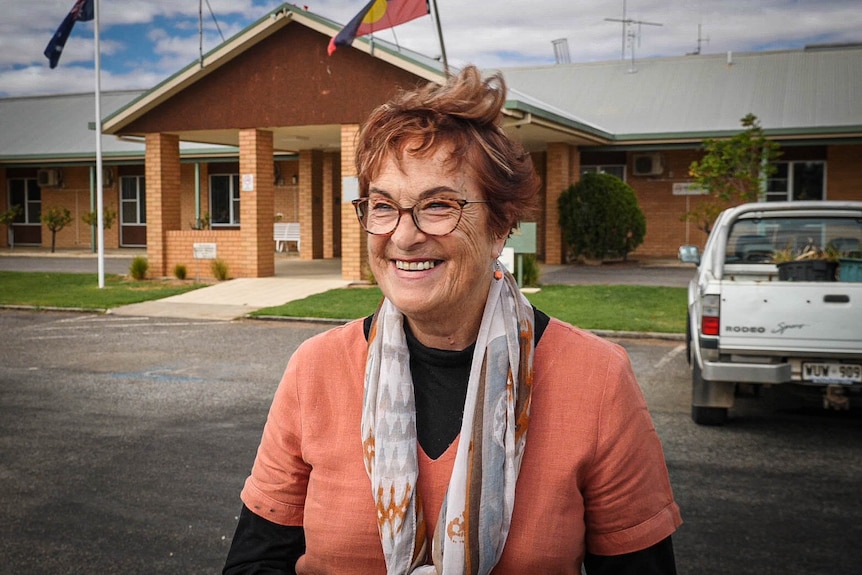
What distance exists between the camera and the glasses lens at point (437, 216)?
2.30 m

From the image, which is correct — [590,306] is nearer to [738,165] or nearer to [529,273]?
[529,273]

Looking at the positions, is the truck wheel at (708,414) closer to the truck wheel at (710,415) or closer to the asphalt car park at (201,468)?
the truck wheel at (710,415)

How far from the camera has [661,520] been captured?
7.32 ft

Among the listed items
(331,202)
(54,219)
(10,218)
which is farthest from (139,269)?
(10,218)

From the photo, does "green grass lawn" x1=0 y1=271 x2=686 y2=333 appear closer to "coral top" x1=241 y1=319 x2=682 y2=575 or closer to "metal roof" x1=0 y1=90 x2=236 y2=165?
"metal roof" x1=0 y1=90 x2=236 y2=165

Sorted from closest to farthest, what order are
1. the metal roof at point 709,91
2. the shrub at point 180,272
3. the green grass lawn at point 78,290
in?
1. the green grass lawn at point 78,290
2. the shrub at point 180,272
3. the metal roof at point 709,91

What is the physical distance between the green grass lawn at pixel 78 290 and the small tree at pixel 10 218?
1147 cm

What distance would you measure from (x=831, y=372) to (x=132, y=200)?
3237cm

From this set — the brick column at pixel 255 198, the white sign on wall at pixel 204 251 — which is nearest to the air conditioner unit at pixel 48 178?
the white sign on wall at pixel 204 251

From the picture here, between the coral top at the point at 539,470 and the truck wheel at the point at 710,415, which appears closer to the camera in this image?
the coral top at the point at 539,470

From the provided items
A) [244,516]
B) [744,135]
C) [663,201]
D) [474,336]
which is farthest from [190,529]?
[663,201]

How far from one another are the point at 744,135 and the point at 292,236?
1692 cm

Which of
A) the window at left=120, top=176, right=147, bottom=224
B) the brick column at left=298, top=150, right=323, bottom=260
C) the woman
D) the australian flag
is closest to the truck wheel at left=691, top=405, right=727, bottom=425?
the woman

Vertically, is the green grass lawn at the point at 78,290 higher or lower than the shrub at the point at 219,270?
lower
